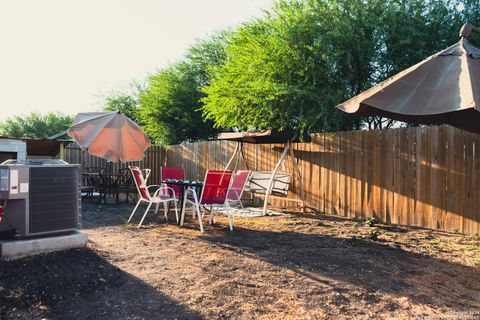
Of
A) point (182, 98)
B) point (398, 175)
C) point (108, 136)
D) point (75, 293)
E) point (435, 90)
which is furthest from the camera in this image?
point (182, 98)

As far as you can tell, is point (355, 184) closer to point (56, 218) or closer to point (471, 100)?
point (471, 100)

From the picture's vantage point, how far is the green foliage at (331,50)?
791cm

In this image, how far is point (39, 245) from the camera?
385 cm

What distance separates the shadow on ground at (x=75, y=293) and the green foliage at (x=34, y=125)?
23552mm

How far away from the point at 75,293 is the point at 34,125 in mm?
25500

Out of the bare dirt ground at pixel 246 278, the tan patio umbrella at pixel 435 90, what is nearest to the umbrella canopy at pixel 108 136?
the bare dirt ground at pixel 246 278

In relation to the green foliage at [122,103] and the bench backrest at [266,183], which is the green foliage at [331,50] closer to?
the bench backrest at [266,183]

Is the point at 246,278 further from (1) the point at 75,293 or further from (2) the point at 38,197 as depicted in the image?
(2) the point at 38,197

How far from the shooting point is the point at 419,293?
3369mm

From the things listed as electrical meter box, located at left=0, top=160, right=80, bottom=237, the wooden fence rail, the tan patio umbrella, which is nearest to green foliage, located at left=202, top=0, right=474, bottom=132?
the wooden fence rail

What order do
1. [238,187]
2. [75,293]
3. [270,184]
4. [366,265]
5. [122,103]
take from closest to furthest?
[75,293], [366,265], [238,187], [270,184], [122,103]

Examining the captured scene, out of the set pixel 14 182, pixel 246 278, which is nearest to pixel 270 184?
pixel 246 278

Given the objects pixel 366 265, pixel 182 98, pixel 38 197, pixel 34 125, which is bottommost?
pixel 366 265

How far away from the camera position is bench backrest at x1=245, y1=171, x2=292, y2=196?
8664 millimetres
